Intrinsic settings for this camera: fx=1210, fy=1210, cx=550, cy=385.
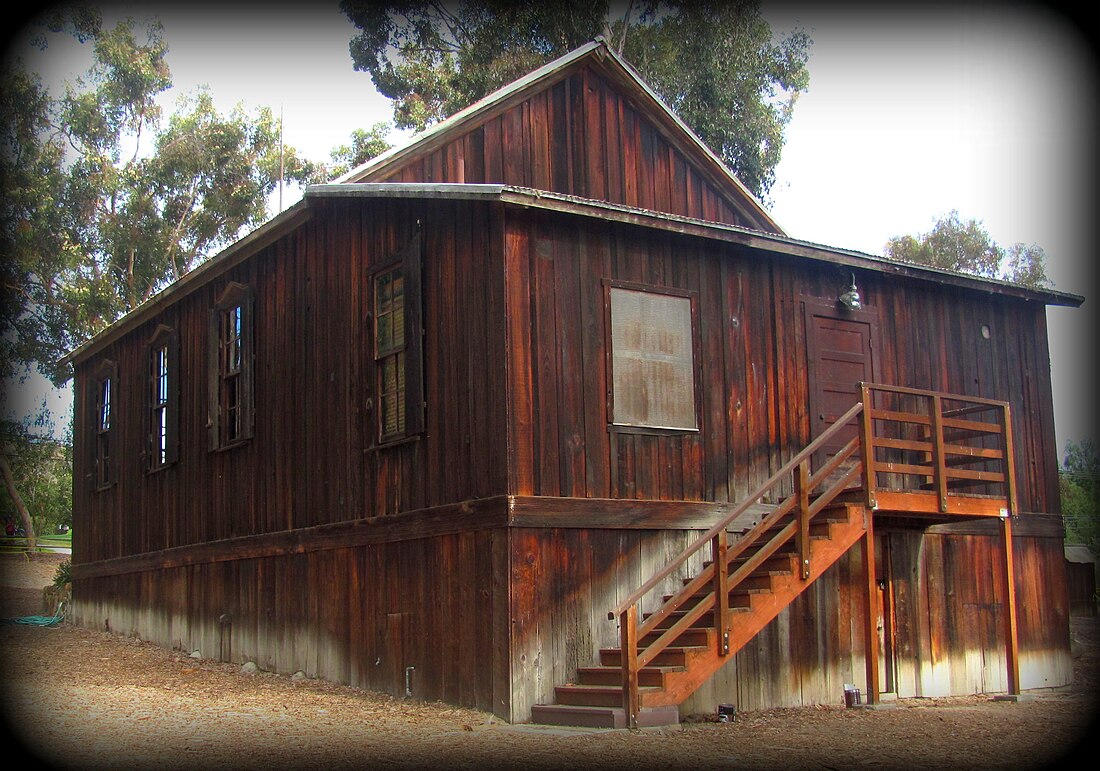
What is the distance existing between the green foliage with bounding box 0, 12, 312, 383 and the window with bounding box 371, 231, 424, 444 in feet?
74.8

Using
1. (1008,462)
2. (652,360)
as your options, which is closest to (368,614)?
(652,360)

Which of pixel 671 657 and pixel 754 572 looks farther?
pixel 754 572

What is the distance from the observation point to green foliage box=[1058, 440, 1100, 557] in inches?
1454

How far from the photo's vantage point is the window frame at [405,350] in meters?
12.6

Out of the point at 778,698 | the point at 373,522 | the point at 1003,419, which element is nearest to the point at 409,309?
the point at 373,522

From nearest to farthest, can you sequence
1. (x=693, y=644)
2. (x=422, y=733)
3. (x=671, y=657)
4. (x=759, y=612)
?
1. (x=422, y=733)
2. (x=671, y=657)
3. (x=693, y=644)
4. (x=759, y=612)

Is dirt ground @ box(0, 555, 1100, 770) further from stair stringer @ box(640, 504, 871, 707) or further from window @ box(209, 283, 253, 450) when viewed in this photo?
window @ box(209, 283, 253, 450)

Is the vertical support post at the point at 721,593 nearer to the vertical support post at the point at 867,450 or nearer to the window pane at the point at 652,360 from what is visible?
the window pane at the point at 652,360

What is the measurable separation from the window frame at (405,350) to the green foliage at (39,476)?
96.2 feet

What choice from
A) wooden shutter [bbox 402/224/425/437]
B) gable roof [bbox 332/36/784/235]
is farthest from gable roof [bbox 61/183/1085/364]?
gable roof [bbox 332/36/784/235]

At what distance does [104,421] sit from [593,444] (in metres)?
12.9

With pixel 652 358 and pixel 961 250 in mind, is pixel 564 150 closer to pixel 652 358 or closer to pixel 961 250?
pixel 652 358

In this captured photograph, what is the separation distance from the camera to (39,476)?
49625mm

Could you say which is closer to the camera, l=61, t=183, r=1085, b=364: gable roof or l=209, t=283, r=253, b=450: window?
l=61, t=183, r=1085, b=364: gable roof
